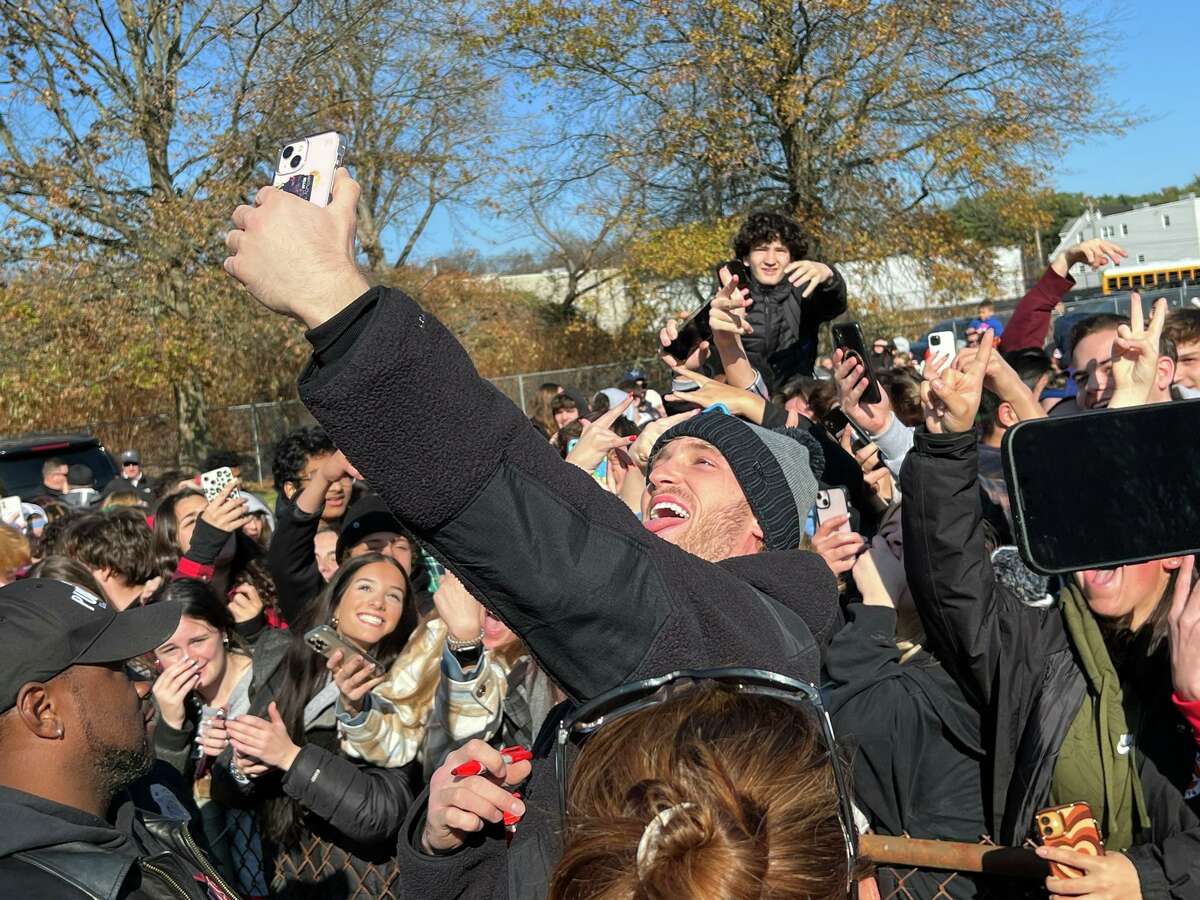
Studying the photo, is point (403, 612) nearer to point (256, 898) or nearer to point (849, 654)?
point (256, 898)

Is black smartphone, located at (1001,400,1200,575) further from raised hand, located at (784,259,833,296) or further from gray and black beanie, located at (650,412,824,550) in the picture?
raised hand, located at (784,259,833,296)

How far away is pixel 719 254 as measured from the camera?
23.4m

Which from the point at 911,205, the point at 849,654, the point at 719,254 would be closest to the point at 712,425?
the point at 849,654

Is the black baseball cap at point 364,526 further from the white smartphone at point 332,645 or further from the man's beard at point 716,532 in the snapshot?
the man's beard at point 716,532

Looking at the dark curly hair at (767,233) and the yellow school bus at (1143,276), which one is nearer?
the dark curly hair at (767,233)

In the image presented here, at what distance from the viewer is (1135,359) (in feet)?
11.6

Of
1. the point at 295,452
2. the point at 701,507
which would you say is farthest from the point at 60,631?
the point at 295,452

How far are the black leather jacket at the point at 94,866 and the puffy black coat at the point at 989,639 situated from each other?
6.12 ft

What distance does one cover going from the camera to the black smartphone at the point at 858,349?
4.54m

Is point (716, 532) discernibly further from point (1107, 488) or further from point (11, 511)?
point (11, 511)

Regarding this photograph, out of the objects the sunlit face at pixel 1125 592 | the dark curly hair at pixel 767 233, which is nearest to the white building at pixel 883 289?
the dark curly hair at pixel 767 233

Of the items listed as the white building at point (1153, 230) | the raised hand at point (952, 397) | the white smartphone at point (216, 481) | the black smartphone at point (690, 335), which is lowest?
the white smartphone at point (216, 481)

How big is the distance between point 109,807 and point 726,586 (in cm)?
176

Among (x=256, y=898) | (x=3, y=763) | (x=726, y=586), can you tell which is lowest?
(x=256, y=898)
